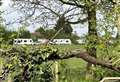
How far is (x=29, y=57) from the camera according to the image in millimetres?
5332

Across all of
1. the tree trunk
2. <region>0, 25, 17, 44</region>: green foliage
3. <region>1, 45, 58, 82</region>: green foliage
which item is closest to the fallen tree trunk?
<region>1, 45, 58, 82</region>: green foliage

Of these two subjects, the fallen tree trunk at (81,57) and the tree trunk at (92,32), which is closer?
the fallen tree trunk at (81,57)

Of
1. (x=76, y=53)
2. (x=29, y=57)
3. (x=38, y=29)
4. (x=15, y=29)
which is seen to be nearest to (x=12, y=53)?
(x=29, y=57)

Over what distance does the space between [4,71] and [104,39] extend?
492cm

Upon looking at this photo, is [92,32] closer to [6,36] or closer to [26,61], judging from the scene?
[6,36]

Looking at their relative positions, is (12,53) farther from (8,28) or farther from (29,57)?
(8,28)

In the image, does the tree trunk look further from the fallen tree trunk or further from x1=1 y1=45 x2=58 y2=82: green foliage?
x1=1 y1=45 x2=58 y2=82: green foliage

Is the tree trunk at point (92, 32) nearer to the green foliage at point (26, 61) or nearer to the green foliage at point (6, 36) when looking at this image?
the green foliage at point (6, 36)

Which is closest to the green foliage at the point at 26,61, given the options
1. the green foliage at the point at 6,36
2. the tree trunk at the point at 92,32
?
the green foliage at the point at 6,36

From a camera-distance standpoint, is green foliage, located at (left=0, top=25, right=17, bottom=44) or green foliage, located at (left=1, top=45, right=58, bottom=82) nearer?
green foliage, located at (left=1, top=45, right=58, bottom=82)

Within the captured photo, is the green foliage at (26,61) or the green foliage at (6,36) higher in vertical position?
the green foliage at (6,36)

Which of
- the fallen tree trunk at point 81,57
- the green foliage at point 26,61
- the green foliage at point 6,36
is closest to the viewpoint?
the green foliage at point 26,61

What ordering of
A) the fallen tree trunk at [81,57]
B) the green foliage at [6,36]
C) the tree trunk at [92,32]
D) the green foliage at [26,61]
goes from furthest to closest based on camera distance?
the tree trunk at [92,32], the green foliage at [6,36], the fallen tree trunk at [81,57], the green foliage at [26,61]

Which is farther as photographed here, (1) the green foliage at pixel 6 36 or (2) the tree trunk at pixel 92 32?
(2) the tree trunk at pixel 92 32
